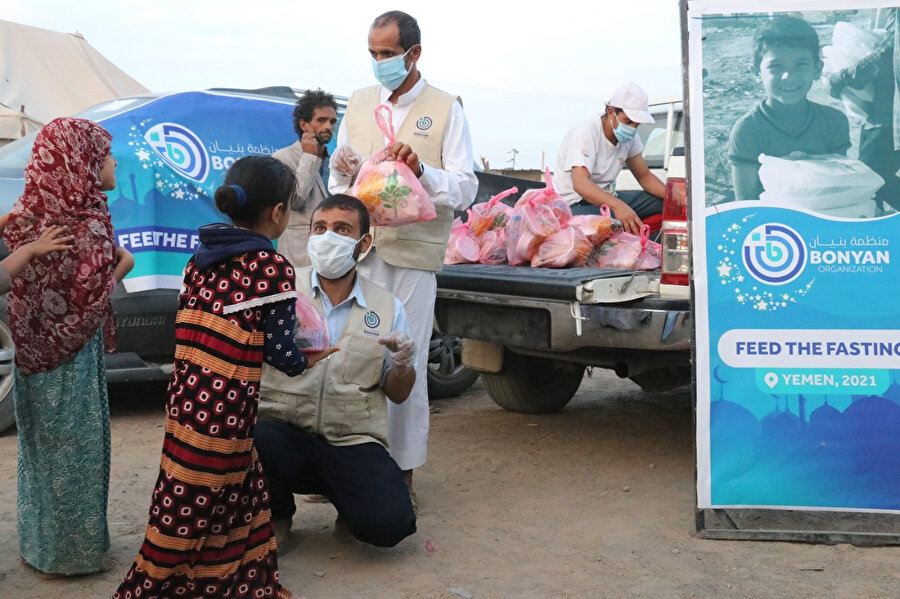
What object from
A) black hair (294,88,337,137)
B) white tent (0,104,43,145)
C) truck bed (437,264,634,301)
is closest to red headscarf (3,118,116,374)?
truck bed (437,264,634,301)

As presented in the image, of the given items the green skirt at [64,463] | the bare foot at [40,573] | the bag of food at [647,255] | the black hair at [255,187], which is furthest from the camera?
the bag of food at [647,255]

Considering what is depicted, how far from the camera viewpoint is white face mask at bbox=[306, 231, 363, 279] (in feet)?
12.0

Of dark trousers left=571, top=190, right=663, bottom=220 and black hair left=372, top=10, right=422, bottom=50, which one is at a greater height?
black hair left=372, top=10, right=422, bottom=50

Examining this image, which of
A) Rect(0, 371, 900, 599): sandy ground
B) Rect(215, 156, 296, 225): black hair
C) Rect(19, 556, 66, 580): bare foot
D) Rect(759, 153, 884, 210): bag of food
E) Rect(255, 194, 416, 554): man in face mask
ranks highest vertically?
Rect(215, 156, 296, 225): black hair

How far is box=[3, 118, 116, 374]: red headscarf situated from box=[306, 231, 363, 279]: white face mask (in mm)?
757

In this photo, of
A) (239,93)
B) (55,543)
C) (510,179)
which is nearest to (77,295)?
(55,543)

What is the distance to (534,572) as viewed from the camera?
3521mm

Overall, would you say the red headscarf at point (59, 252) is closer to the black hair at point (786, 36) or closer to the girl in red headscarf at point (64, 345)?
the girl in red headscarf at point (64, 345)

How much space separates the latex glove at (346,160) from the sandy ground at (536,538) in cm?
150

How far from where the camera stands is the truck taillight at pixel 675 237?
4.23 metres

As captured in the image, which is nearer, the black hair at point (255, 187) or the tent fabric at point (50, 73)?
the black hair at point (255, 187)

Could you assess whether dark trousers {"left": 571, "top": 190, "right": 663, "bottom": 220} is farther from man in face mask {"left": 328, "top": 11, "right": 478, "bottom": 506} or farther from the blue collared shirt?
the blue collared shirt

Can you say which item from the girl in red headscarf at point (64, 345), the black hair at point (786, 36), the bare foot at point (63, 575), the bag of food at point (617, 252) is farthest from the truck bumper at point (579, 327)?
the bare foot at point (63, 575)

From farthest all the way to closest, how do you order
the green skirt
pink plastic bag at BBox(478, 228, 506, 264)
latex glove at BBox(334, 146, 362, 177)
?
pink plastic bag at BBox(478, 228, 506, 264) → latex glove at BBox(334, 146, 362, 177) → the green skirt
